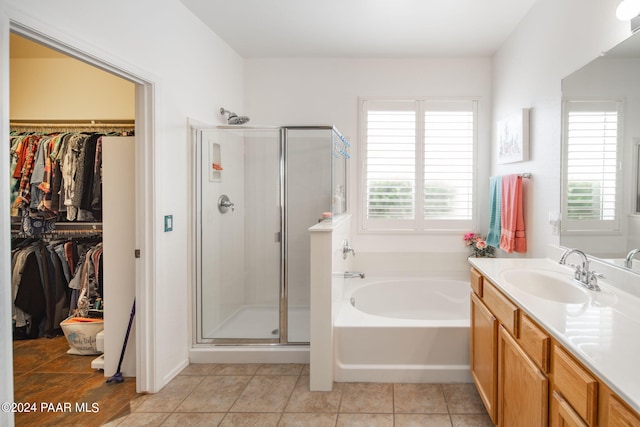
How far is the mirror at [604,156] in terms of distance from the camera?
166 cm

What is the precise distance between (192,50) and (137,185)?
1.20 m

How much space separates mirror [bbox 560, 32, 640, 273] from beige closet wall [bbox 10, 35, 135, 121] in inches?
137

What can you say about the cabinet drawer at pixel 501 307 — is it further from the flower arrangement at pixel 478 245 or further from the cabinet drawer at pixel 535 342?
the flower arrangement at pixel 478 245

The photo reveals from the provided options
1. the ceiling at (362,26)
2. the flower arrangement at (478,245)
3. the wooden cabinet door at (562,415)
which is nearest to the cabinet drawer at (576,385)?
the wooden cabinet door at (562,415)

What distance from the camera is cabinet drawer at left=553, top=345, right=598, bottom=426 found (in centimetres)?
100

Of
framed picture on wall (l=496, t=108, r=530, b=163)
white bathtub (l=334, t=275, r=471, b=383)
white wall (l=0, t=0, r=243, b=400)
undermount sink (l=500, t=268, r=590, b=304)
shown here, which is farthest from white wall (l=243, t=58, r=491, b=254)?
undermount sink (l=500, t=268, r=590, b=304)

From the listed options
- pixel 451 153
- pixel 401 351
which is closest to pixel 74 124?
pixel 401 351

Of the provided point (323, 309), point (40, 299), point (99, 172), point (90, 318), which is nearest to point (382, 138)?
point (323, 309)

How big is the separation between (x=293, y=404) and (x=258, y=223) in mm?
1464

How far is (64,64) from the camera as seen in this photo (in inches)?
135

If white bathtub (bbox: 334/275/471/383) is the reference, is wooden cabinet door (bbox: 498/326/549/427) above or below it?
above

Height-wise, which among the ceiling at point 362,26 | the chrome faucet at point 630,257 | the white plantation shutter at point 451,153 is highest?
the ceiling at point 362,26

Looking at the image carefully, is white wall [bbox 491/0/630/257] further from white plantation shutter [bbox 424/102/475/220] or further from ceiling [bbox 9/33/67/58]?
ceiling [bbox 9/33/67/58]

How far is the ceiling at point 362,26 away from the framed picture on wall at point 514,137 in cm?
76
